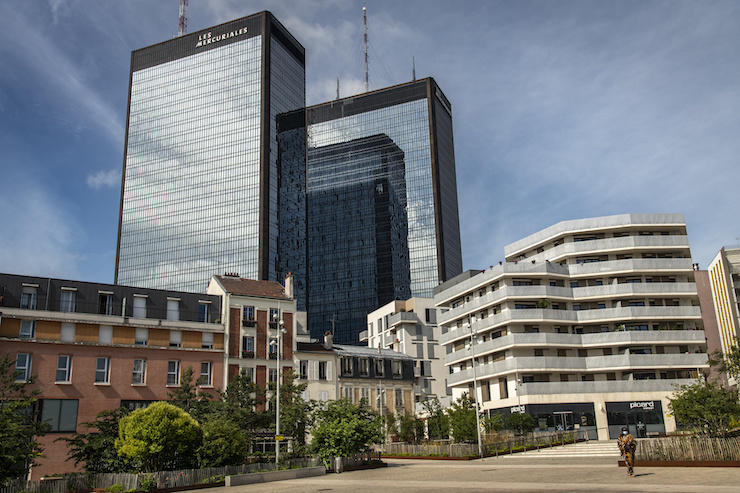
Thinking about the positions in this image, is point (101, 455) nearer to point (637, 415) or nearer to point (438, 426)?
point (438, 426)

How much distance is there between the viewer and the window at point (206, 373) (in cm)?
5494

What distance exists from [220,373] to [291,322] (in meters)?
8.48

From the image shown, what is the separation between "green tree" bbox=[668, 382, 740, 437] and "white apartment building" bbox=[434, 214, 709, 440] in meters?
23.4

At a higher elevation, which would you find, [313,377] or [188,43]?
[188,43]

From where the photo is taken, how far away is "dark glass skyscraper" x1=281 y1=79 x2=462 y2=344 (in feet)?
603

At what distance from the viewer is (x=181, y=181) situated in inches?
6555

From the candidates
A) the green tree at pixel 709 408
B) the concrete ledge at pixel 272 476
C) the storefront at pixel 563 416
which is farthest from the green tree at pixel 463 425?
the concrete ledge at pixel 272 476

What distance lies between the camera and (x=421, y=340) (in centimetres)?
10050

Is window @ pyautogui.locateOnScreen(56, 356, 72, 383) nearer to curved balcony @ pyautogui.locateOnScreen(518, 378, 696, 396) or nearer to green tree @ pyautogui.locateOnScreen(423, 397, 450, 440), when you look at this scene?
green tree @ pyautogui.locateOnScreen(423, 397, 450, 440)

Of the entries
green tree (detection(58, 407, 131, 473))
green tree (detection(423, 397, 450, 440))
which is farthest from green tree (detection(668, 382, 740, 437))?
green tree (detection(58, 407, 131, 473))

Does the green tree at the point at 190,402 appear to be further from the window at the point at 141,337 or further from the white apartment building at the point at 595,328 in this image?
the white apartment building at the point at 595,328

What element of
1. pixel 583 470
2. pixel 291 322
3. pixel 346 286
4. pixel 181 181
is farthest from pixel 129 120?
pixel 583 470

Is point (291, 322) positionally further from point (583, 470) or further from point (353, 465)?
point (583, 470)

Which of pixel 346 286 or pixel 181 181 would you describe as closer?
pixel 181 181
